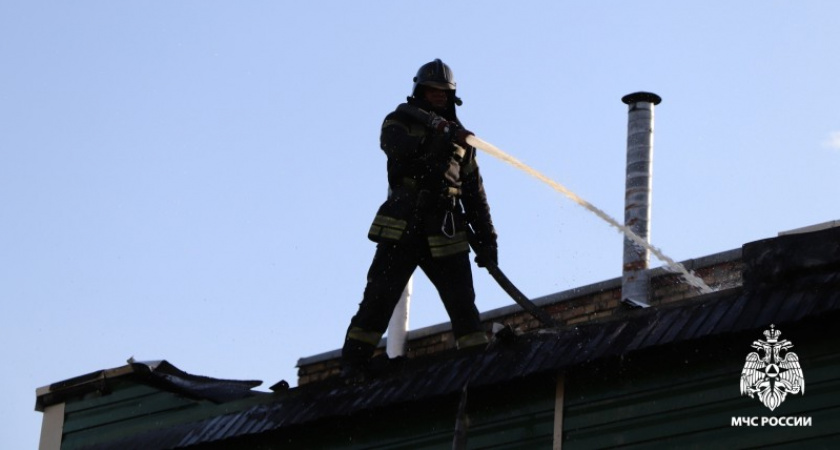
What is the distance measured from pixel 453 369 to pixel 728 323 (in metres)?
2.04

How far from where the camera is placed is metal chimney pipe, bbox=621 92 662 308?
13812 millimetres

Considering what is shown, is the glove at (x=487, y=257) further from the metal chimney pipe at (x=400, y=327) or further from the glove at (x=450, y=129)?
the metal chimney pipe at (x=400, y=327)

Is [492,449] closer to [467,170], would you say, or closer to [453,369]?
[453,369]

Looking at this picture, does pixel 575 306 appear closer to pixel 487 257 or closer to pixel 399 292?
pixel 487 257

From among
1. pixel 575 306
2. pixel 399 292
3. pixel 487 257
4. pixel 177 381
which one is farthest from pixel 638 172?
pixel 177 381

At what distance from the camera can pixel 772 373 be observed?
311 inches

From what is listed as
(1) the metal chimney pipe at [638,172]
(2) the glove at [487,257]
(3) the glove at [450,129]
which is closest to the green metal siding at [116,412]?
(2) the glove at [487,257]

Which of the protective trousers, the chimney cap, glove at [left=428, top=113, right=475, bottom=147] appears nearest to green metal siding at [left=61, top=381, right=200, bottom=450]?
the protective trousers

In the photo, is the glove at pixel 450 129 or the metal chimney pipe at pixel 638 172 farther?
the metal chimney pipe at pixel 638 172

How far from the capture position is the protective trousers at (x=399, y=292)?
10.4 meters

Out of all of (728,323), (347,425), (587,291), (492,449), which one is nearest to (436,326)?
(587,291)

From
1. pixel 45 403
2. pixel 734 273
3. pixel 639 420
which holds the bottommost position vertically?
pixel 639 420

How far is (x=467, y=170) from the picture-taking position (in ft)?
35.1

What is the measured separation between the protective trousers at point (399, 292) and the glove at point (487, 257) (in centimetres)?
15
